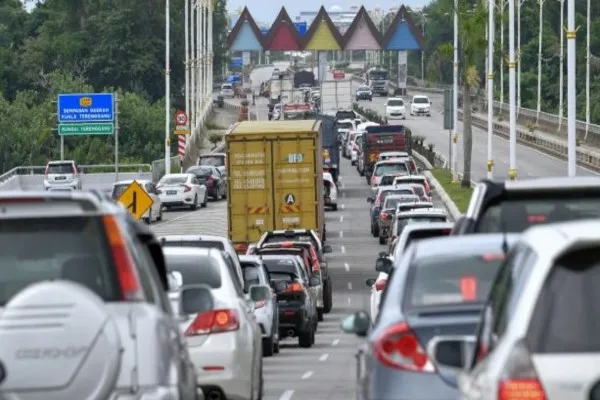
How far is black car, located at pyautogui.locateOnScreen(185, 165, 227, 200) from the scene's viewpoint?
78.5 metres

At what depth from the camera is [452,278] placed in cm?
1237

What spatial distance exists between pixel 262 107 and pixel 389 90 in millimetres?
31479

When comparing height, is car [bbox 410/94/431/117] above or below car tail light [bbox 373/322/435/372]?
below

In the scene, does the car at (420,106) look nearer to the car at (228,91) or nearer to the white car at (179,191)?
the car at (228,91)

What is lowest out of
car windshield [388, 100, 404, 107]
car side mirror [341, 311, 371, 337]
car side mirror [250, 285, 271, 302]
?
car windshield [388, 100, 404, 107]

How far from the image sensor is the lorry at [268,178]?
46125 mm

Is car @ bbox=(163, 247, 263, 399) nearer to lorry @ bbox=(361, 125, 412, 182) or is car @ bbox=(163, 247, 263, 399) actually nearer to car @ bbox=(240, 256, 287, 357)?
car @ bbox=(240, 256, 287, 357)

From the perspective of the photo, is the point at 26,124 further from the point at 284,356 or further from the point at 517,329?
the point at 517,329

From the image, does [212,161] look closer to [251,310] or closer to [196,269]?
[251,310]

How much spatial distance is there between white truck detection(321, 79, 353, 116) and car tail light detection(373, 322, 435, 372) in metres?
109

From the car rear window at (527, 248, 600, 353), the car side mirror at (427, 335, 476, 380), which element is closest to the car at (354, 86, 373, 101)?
the car side mirror at (427, 335, 476, 380)

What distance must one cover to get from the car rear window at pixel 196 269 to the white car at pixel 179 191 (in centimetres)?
5597

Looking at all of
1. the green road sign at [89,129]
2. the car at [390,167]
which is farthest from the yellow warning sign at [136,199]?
the green road sign at [89,129]

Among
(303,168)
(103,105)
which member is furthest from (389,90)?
(303,168)
